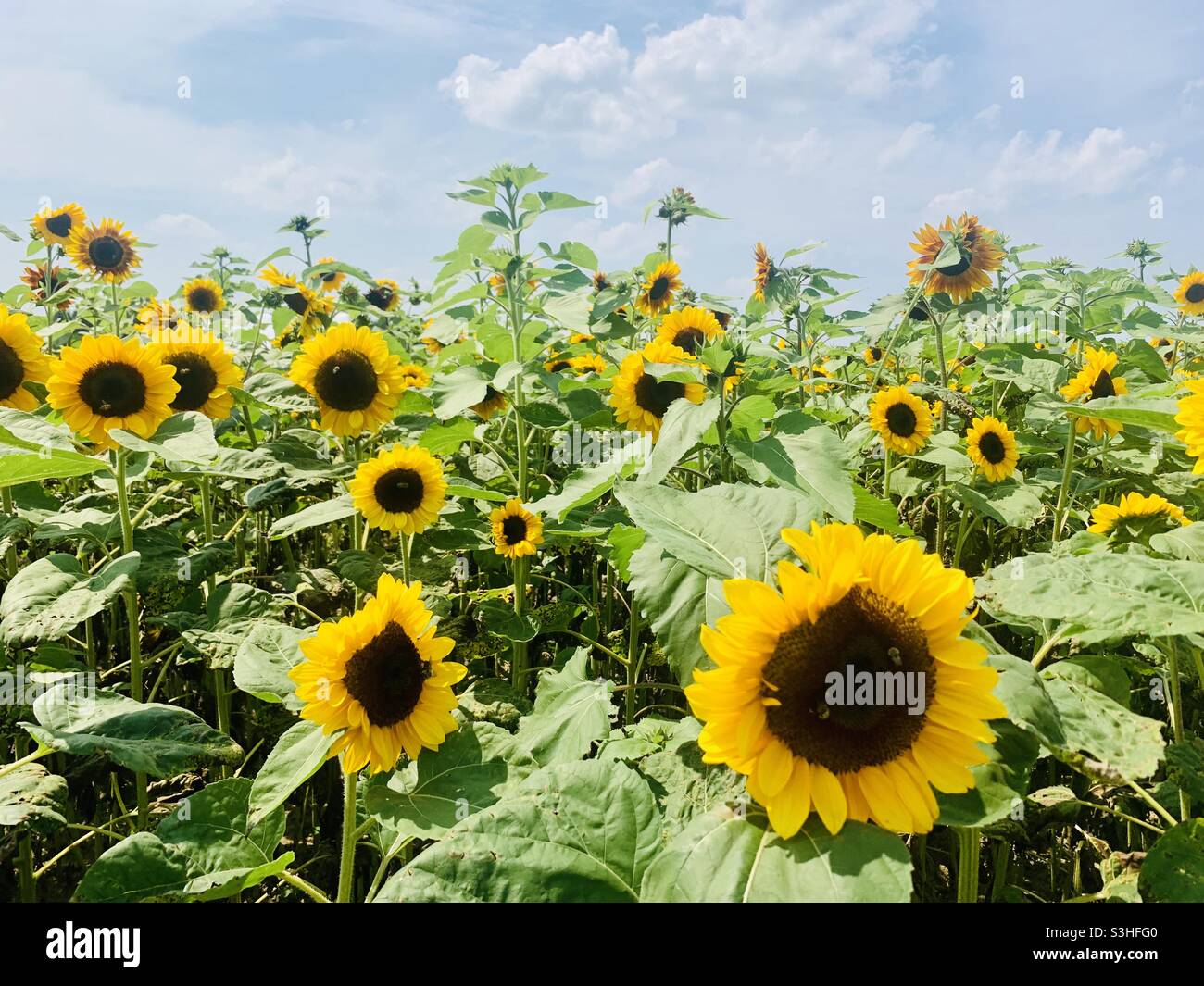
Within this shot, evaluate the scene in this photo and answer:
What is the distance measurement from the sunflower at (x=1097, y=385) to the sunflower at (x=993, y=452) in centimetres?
27

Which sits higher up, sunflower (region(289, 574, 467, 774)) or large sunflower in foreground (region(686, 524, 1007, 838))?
large sunflower in foreground (region(686, 524, 1007, 838))

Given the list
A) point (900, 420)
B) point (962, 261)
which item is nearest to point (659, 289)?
point (962, 261)

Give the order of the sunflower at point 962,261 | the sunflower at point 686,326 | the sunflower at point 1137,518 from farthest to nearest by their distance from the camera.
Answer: the sunflower at point 962,261 → the sunflower at point 686,326 → the sunflower at point 1137,518

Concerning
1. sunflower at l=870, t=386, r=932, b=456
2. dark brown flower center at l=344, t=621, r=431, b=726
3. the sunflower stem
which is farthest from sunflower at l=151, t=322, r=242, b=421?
sunflower at l=870, t=386, r=932, b=456

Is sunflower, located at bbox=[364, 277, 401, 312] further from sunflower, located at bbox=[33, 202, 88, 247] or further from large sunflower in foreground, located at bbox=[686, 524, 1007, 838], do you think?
large sunflower in foreground, located at bbox=[686, 524, 1007, 838]

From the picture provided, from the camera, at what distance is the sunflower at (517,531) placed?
277 centimetres

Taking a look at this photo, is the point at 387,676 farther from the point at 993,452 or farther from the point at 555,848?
the point at 993,452

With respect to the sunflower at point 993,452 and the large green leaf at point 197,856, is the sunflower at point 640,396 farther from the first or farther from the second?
the large green leaf at point 197,856

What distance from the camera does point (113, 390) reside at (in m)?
2.24

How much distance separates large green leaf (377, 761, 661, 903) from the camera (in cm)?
95

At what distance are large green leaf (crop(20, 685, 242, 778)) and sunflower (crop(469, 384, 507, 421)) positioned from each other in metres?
Result: 2.26

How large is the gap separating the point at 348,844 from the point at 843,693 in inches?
40.2

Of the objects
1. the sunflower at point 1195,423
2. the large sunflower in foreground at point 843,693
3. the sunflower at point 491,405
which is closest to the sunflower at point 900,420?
the sunflower at point 1195,423
